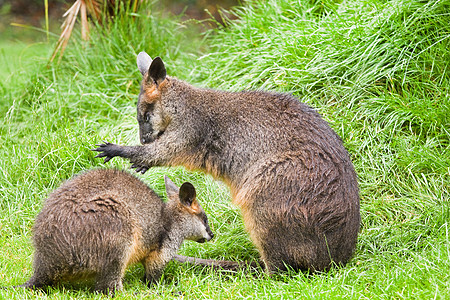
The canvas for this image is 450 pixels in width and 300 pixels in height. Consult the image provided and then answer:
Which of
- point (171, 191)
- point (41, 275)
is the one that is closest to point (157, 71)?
point (171, 191)

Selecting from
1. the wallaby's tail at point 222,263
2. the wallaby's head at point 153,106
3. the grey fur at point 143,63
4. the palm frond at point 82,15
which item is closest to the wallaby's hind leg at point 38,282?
the wallaby's tail at point 222,263

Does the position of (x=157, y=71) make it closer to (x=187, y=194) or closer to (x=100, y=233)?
(x=187, y=194)

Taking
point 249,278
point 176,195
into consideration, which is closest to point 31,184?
point 176,195

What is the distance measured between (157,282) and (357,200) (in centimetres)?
187

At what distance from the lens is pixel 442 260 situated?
15.5ft

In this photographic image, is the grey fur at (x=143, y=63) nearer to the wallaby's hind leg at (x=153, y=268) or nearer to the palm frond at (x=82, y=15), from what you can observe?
the wallaby's hind leg at (x=153, y=268)

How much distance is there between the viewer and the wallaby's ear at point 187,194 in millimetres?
5523

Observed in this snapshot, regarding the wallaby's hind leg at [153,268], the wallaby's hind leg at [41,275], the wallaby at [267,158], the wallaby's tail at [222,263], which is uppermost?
the wallaby at [267,158]

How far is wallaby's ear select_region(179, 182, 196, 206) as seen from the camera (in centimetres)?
552

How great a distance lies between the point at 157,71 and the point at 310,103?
2122mm

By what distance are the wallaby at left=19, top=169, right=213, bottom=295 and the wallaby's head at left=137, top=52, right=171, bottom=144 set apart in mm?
639

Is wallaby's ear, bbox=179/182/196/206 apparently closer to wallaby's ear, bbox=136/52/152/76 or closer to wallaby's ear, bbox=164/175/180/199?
wallaby's ear, bbox=164/175/180/199

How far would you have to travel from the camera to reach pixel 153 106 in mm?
5840

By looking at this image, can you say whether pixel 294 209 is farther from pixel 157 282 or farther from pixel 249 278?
pixel 157 282
